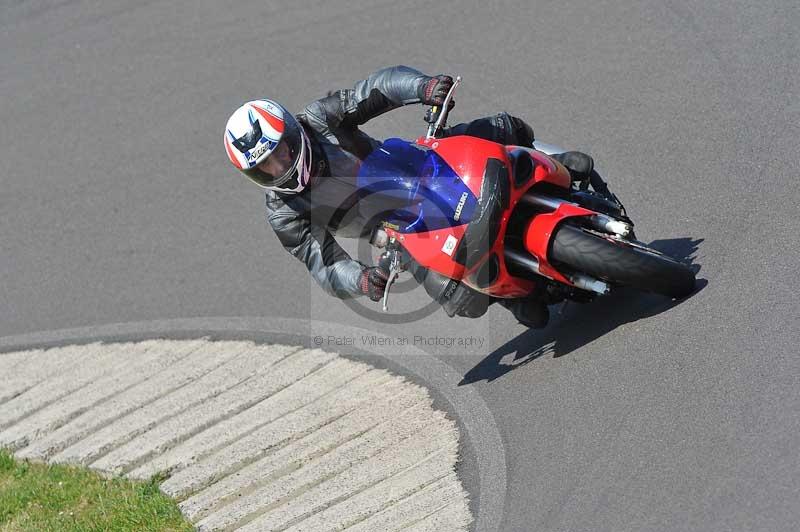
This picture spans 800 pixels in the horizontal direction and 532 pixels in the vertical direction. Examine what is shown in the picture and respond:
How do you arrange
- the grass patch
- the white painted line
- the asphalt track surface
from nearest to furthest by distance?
1. the asphalt track surface
2. the white painted line
3. the grass patch

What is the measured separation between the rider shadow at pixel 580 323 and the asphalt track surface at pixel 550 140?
19mm

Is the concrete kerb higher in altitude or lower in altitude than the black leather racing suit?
lower

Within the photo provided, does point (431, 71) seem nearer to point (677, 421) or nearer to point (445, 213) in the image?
point (445, 213)

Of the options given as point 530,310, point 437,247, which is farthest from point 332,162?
point 530,310

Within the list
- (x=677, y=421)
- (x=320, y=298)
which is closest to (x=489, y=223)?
(x=677, y=421)

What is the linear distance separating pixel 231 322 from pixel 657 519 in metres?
4.33

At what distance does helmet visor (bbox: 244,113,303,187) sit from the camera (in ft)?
18.4

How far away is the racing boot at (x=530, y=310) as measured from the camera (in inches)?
240

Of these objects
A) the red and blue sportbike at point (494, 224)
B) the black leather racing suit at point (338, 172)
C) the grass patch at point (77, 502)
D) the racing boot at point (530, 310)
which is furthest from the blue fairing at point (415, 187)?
the grass patch at point (77, 502)

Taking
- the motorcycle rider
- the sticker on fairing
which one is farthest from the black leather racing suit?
the sticker on fairing

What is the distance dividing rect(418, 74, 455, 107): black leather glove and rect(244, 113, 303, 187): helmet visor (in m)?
0.78

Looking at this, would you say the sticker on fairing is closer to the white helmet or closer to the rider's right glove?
the rider's right glove

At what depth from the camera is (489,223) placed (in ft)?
17.6

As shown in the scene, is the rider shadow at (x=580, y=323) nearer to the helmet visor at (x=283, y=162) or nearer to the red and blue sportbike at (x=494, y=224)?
the red and blue sportbike at (x=494, y=224)
